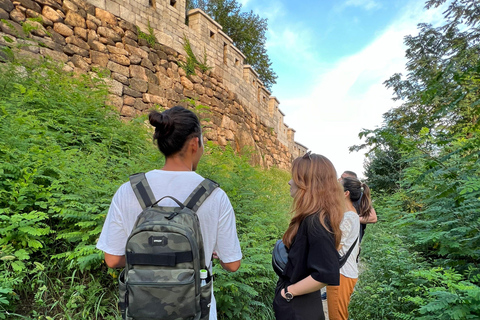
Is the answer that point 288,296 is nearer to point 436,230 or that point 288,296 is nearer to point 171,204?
point 171,204

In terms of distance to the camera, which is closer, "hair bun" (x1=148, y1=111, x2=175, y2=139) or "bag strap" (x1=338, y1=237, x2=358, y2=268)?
"hair bun" (x1=148, y1=111, x2=175, y2=139)

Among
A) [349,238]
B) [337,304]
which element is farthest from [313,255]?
[337,304]

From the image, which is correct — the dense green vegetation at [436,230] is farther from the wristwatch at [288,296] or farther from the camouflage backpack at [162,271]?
the camouflage backpack at [162,271]

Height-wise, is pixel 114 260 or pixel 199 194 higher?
pixel 199 194

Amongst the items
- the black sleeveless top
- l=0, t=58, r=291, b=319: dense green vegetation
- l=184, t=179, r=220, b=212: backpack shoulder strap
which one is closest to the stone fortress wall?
l=0, t=58, r=291, b=319: dense green vegetation

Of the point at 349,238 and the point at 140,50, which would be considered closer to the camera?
the point at 349,238

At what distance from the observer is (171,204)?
1257 mm

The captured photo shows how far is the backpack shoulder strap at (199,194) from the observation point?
Result: 48.9 inches

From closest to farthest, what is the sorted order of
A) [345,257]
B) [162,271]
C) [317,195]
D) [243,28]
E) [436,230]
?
[162,271] < [317,195] < [345,257] < [436,230] < [243,28]

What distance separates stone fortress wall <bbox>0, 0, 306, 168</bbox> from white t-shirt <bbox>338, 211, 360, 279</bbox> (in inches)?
153

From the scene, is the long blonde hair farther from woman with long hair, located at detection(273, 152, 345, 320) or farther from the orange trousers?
the orange trousers

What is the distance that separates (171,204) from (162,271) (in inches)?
11.2

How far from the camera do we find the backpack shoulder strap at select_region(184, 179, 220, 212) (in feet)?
4.07

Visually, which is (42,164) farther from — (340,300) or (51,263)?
(340,300)
